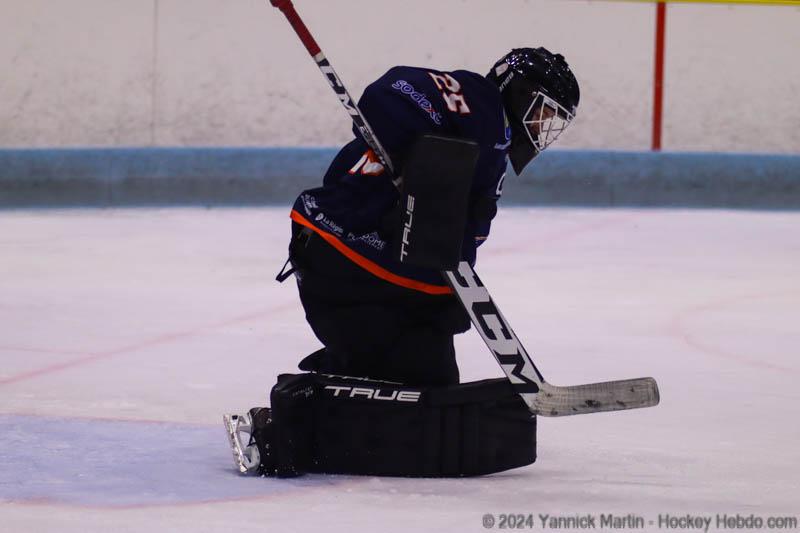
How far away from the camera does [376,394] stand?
79.9 inches

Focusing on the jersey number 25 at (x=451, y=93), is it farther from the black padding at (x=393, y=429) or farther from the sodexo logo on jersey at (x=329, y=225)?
the black padding at (x=393, y=429)

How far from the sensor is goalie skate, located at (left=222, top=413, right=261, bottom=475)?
2.01 m

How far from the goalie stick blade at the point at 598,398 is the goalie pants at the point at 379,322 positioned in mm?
157

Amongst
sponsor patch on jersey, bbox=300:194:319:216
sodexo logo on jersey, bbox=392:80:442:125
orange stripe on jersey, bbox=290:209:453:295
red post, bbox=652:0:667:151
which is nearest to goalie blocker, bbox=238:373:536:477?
orange stripe on jersey, bbox=290:209:453:295

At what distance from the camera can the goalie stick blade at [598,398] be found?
6.73 feet

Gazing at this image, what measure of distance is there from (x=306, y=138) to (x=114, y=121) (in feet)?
2.80

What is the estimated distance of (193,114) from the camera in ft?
19.4

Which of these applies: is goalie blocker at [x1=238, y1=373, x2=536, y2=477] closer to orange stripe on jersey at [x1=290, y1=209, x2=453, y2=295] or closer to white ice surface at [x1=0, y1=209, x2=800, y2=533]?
white ice surface at [x1=0, y1=209, x2=800, y2=533]

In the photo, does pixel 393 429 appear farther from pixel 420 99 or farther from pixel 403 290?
pixel 420 99

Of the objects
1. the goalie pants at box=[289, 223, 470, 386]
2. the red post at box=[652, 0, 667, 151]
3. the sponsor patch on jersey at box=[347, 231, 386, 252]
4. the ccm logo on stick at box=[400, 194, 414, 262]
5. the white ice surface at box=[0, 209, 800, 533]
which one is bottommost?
the white ice surface at box=[0, 209, 800, 533]

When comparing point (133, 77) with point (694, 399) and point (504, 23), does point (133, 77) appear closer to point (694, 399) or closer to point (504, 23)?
point (504, 23)

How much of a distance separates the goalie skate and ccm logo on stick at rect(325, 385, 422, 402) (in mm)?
150

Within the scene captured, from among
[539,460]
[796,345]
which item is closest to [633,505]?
[539,460]

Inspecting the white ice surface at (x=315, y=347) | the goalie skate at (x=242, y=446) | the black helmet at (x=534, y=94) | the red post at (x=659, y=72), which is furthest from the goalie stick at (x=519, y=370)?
the red post at (x=659, y=72)
